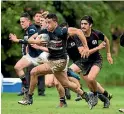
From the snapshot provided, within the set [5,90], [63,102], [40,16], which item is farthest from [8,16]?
[63,102]

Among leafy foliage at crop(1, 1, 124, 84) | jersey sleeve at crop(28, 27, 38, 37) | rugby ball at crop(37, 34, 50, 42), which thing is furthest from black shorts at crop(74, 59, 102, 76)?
leafy foliage at crop(1, 1, 124, 84)

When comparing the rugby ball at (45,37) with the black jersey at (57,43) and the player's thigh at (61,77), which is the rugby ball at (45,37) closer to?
the black jersey at (57,43)

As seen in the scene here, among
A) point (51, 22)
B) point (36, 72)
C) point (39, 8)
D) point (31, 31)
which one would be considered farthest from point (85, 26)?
point (39, 8)

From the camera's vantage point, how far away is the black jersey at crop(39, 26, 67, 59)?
1405cm

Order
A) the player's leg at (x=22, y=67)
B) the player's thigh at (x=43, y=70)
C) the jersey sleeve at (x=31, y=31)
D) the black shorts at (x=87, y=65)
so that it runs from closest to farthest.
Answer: the player's thigh at (x=43, y=70) < the black shorts at (x=87, y=65) < the jersey sleeve at (x=31, y=31) < the player's leg at (x=22, y=67)

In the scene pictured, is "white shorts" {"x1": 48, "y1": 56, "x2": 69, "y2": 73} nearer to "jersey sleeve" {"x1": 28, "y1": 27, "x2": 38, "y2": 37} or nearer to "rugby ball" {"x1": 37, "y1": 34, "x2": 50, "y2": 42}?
"rugby ball" {"x1": 37, "y1": 34, "x2": 50, "y2": 42}

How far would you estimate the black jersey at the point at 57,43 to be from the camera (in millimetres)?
14055

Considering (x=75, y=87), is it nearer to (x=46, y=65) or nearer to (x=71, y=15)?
(x=46, y=65)

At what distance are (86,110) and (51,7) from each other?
40.8ft

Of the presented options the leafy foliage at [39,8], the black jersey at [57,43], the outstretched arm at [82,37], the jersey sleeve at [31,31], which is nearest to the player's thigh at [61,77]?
the black jersey at [57,43]

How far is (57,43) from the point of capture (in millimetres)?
14141

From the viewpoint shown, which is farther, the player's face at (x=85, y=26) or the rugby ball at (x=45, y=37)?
the player's face at (x=85, y=26)

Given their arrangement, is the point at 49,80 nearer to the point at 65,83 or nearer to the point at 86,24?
the point at 86,24

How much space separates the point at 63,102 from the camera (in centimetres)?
1541
